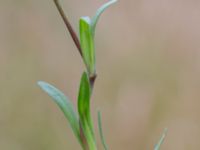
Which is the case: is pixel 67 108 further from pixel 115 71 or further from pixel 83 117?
pixel 115 71

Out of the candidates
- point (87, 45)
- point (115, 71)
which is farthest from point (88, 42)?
point (115, 71)

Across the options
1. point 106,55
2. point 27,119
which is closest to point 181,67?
point 106,55

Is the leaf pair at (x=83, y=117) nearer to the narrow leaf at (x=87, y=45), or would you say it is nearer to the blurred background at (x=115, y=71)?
→ the narrow leaf at (x=87, y=45)

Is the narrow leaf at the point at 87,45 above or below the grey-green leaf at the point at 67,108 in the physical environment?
above

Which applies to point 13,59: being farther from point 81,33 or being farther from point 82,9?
point 81,33

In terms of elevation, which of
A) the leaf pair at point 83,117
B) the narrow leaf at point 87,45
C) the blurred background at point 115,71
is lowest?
the blurred background at point 115,71

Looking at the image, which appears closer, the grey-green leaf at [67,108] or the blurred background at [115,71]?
the grey-green leaf at [67,108]

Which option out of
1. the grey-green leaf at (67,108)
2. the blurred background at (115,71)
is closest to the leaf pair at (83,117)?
the grey-green leaf at (67,108)
